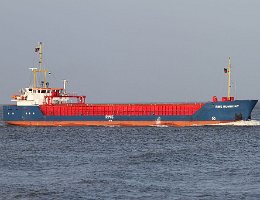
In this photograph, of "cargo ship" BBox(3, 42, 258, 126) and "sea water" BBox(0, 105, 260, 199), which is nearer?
"sea water" BBox(0, 105, 260, 199)

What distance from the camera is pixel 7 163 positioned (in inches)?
1628

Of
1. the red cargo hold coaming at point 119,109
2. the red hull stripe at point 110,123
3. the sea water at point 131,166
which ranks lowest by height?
the sea water at point 131,166

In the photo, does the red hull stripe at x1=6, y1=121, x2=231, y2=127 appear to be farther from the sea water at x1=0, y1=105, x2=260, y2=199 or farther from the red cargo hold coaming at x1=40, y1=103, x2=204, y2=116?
the sea water at x1=0, y1=105, x2=260, y2=199

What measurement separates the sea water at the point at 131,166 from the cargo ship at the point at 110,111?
21.9ft

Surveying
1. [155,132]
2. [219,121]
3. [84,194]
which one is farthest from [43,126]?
[84,194]

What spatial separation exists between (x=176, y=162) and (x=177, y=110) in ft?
113

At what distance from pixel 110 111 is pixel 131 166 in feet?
129

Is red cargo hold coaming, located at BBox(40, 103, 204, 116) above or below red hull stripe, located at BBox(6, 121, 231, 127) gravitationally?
above

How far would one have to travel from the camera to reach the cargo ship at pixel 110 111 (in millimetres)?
73688

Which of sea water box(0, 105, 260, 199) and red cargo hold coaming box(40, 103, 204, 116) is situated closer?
sea water box(0, 105, 260, 199)

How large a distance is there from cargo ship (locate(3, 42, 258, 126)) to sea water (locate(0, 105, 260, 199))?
6.66 meters

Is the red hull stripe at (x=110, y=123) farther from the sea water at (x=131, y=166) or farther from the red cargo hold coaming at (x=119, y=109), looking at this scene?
the sea water at (x=131, y=166)

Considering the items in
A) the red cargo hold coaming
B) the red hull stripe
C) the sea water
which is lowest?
the sea water

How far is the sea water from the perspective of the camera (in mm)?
30453
